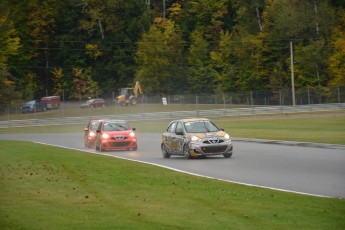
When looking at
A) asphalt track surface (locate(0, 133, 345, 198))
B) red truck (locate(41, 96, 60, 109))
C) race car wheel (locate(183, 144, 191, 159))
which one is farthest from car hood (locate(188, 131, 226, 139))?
red truck (locate(41, 96, 60, 109))

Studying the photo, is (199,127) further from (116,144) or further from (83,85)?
(83,85)

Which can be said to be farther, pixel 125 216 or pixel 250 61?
pixel 250 61

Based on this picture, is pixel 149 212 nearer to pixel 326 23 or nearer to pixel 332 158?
pixel 332 158

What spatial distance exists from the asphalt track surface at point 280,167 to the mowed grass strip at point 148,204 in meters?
1.12

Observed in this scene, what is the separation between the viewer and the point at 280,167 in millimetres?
21719

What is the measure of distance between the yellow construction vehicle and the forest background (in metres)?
4.19

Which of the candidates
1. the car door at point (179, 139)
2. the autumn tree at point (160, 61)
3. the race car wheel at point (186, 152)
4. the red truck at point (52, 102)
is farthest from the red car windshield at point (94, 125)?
the autumn tree at point (160, 61)

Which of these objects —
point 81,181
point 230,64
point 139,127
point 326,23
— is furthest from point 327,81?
point 81,181

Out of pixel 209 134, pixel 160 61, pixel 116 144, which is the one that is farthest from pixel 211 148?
pixel 160 61

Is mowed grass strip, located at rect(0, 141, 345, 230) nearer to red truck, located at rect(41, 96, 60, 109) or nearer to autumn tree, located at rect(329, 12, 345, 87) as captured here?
autumn tree, located at rect(329, 12, 345, 87)

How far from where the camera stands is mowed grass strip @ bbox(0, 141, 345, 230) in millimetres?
11164

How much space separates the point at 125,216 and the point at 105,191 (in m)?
3.74

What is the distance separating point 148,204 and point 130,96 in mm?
78984

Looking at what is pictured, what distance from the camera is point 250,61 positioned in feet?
318
